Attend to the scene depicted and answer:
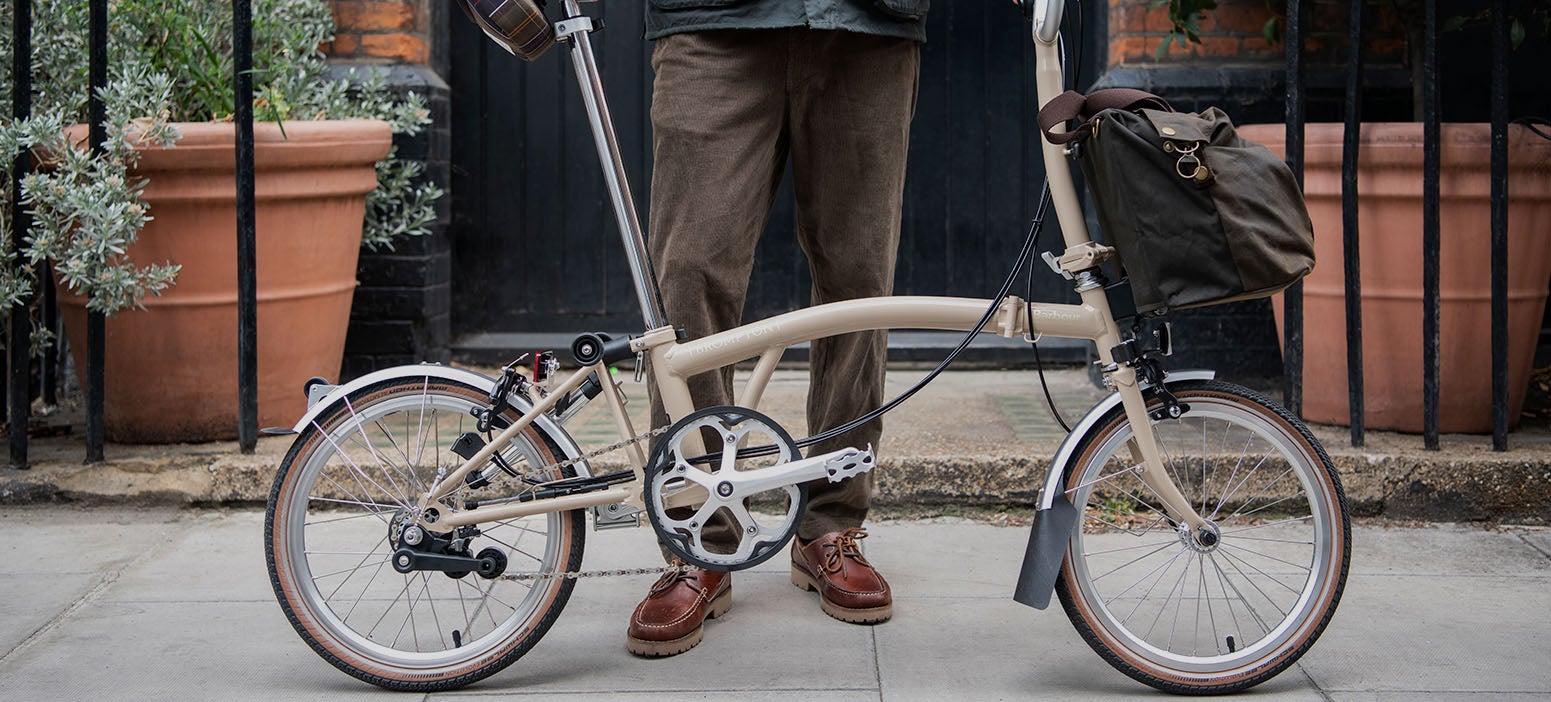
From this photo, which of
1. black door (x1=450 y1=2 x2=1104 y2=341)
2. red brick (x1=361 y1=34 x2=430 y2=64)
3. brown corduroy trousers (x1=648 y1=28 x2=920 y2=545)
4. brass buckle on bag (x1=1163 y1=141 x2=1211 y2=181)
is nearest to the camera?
brass buckle on bag (x1=1163 y1=141 x2=1211 y2=181)

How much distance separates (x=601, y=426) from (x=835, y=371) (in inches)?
58.5

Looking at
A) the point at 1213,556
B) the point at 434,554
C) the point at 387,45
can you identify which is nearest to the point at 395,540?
the point at 434,554

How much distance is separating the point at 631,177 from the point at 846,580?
2.39 metres

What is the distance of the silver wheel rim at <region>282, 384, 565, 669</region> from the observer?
2752mm

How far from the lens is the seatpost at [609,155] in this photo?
2689 millimetres

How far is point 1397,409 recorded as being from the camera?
413cm

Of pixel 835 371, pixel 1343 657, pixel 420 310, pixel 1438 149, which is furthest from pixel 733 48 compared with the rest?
pixel 420 310

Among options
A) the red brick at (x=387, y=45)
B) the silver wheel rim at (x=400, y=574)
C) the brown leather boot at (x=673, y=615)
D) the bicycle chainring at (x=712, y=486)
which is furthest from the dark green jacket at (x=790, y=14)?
the red brick at (x=387, y=45)

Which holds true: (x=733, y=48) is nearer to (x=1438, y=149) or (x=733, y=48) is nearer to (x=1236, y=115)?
(x=1438, y=149)

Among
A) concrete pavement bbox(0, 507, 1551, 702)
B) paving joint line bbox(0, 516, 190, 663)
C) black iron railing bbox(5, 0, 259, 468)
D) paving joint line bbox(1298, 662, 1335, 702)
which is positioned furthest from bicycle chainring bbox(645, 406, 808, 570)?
black iron railing bbox(5, 0, 259, 468)

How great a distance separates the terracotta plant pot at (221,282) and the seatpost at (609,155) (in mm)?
1598

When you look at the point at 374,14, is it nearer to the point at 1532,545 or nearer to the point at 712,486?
the point at 712,486

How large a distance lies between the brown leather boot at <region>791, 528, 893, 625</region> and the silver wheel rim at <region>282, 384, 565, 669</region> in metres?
0.59

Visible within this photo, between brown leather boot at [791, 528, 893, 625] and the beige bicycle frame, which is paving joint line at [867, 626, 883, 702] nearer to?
brown leather boot at [791, 528, 893, 625]
